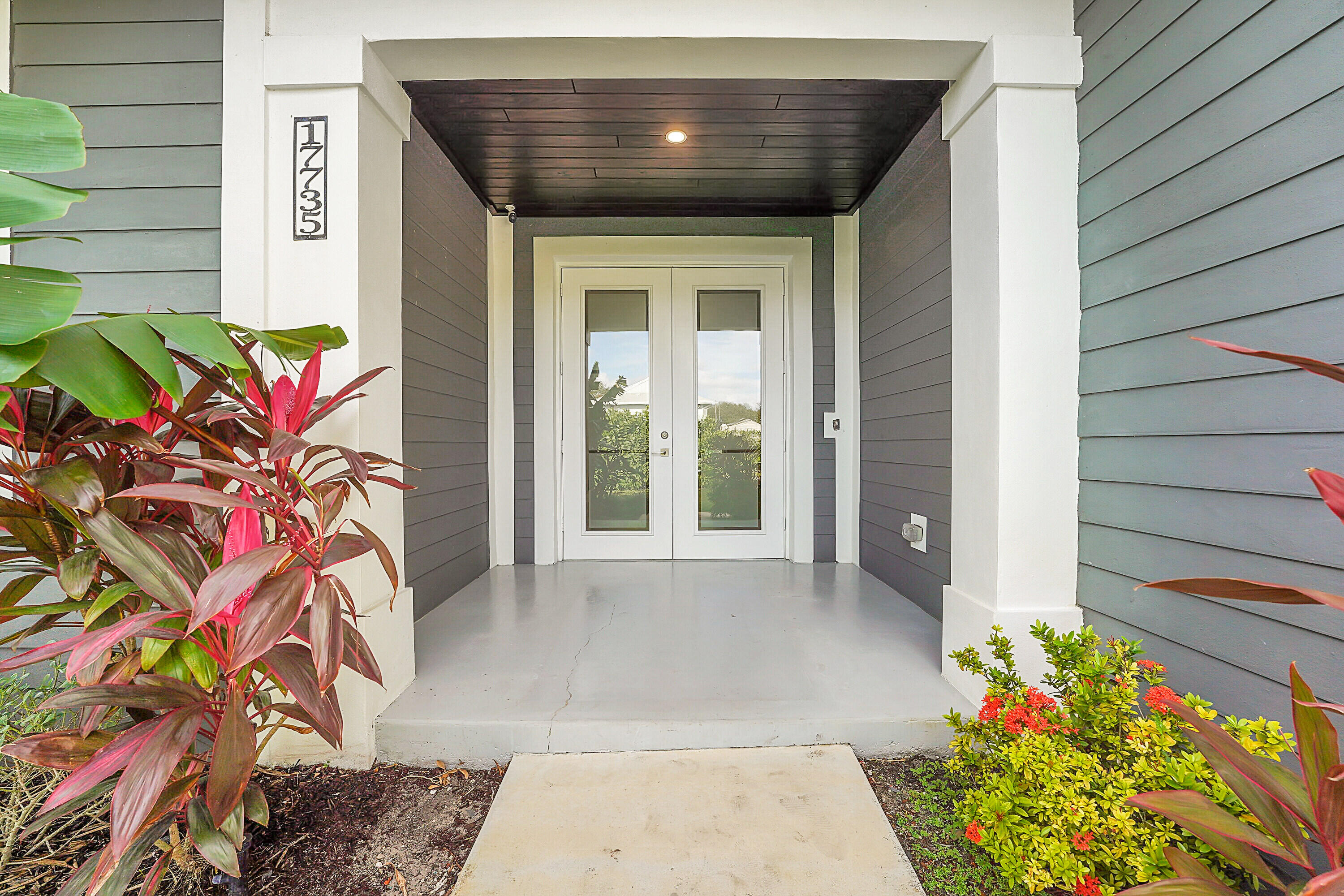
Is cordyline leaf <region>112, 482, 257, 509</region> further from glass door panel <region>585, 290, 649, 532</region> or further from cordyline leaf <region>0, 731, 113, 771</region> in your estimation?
glass door panel <region>585, 290, 649, 532</region>

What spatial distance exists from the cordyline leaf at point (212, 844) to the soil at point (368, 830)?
27cm

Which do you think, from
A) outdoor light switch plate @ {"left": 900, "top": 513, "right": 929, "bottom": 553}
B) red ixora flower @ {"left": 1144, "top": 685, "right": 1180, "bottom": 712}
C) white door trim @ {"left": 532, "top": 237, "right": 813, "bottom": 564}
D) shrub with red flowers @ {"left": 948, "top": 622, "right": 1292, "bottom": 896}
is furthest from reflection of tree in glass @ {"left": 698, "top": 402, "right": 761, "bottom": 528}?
red ixora flower @ {"left": 1144, "top": 685, "right": 1180, "bottom": 712}

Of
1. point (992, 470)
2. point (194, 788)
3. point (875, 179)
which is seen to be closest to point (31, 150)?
point (194, 788)

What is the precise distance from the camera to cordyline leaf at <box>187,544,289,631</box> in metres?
1.02

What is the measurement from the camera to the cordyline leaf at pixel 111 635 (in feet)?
3.37

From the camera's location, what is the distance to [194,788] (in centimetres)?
125

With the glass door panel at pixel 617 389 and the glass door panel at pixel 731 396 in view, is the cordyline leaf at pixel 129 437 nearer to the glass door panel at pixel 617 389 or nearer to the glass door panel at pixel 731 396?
the glass door panel at pixel 617 389

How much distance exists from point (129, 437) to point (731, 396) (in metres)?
3.34

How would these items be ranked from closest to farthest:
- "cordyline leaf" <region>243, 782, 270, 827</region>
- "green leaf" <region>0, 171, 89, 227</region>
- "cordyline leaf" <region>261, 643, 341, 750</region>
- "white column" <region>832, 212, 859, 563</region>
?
"green leaf" <region>0, 171, 89, 227</region> < "cordyline leaf" <region>261, 643, 341, 750</region> < "cordyline leaf" <region>243, 782, 270, 827</region> < "white column" <region>832, 212, 859, 563</region>

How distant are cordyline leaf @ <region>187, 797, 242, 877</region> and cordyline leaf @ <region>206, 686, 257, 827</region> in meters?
0.03

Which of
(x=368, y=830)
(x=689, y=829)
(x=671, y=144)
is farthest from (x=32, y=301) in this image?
(x=671, y=144)

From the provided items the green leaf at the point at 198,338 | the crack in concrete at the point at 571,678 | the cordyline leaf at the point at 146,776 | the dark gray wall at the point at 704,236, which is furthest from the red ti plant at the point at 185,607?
the dark gray wall at the point at 704,236

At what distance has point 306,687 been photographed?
118 centimetres

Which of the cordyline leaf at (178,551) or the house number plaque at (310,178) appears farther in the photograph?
the house number plaque at (310,178)
